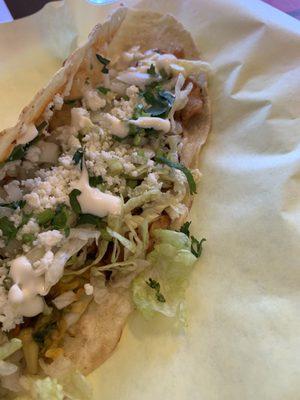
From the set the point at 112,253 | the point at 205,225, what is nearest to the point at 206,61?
the point at 205,225

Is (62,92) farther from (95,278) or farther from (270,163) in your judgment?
(270,163)

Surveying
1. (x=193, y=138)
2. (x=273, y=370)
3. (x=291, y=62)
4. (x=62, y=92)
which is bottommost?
(x=273, y=370)

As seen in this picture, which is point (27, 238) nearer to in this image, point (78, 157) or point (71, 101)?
point (78, 157)

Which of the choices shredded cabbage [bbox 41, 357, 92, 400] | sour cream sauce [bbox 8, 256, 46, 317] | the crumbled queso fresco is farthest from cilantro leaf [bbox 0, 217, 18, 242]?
shredded cabbage [bbox 41, 357, 92, 400]

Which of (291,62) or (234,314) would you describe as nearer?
(234,314)

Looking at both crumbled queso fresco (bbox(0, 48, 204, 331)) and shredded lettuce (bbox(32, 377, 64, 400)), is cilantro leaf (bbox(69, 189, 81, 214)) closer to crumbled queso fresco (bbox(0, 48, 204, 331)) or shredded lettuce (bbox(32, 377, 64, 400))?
crumbled queso fresco (bbox(0, 48, 204, 331))

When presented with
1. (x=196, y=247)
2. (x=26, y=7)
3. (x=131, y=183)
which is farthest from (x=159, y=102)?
(x=26, y=7)
